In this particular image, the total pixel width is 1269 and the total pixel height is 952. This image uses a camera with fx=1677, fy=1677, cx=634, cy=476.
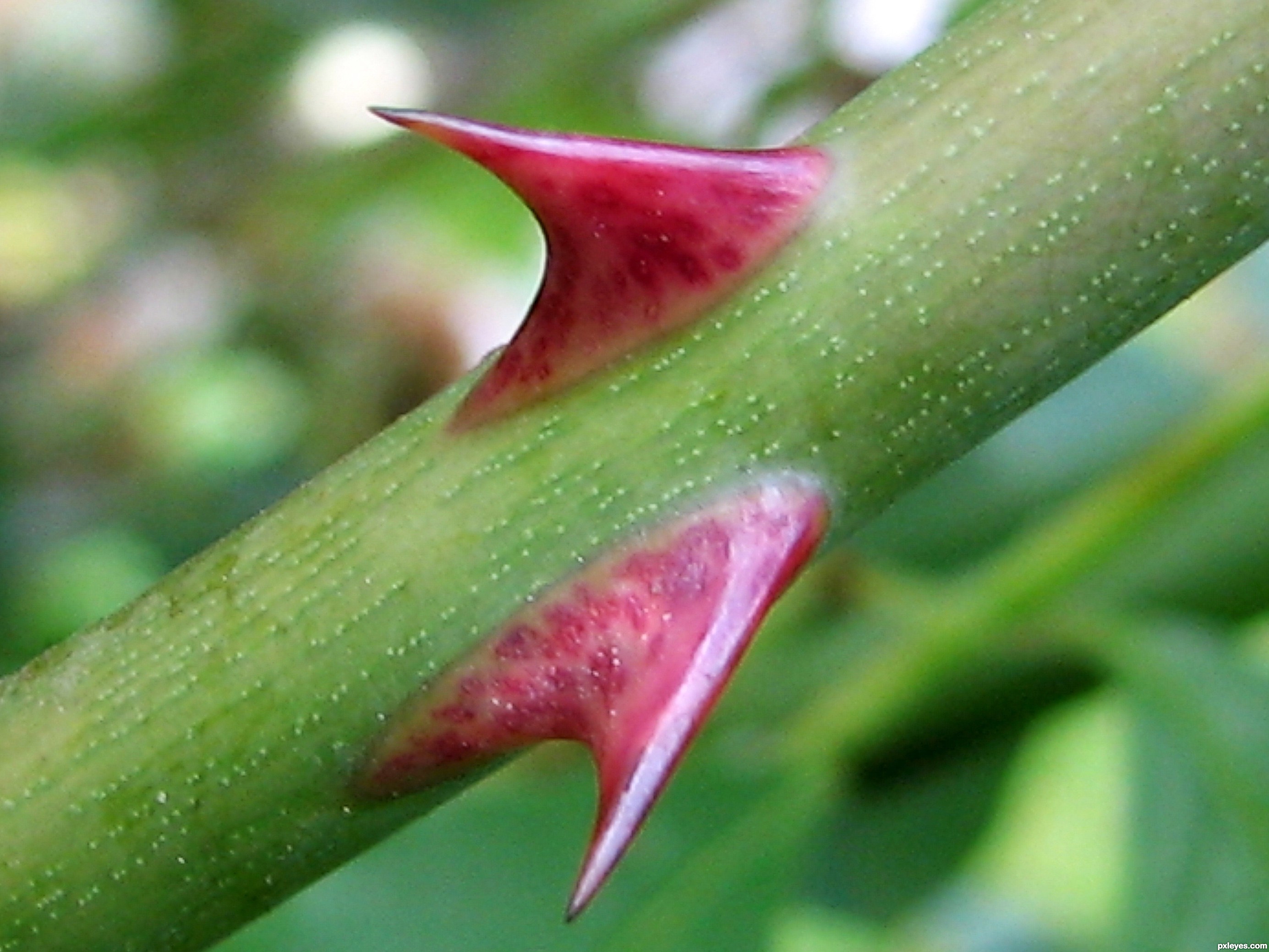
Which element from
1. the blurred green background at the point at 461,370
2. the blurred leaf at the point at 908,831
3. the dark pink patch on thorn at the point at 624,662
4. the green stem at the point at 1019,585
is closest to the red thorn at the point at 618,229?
the dark pink patch on thorn at the point at 624,662

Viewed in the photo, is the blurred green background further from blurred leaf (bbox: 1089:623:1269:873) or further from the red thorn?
the red thorn

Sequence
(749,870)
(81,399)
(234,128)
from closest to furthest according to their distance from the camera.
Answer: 1. (749,870)
2. (234,128)
3. (81,399)

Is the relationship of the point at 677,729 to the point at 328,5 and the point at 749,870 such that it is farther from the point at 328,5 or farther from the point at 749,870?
the point at 328,5

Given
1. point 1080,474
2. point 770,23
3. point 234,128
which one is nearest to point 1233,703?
point 1080,474

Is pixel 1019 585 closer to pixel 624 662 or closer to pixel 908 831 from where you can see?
pixel 908 831

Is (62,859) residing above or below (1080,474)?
above

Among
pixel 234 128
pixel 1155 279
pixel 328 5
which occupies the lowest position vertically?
pixel 234 128

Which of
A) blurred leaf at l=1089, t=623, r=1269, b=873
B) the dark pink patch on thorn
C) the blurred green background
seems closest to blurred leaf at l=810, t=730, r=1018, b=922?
the blurred green background

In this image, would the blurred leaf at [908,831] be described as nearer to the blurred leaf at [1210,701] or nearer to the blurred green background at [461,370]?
the blurred green background at [461,370]
